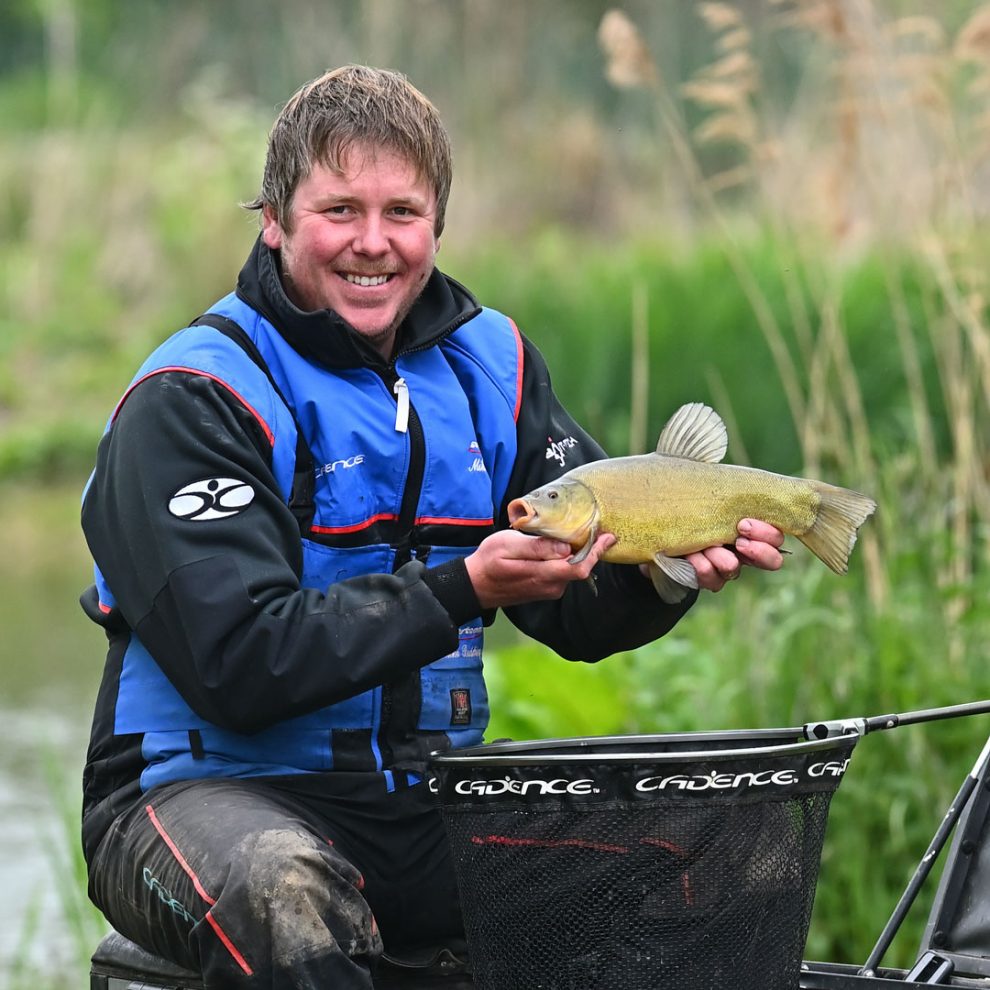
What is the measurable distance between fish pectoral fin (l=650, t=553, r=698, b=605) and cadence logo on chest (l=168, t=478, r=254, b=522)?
0.59 m

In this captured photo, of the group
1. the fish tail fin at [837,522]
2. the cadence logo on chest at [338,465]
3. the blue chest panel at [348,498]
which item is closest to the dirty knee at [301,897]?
the blue chest panel at [348,498]

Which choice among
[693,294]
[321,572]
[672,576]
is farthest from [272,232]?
[693,294]

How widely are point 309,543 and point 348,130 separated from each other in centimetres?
64

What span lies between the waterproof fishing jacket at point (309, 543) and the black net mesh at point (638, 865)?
1.05 ft

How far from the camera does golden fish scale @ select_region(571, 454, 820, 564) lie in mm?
2553

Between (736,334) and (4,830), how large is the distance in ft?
10.9

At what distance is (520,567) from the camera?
247 centimetres

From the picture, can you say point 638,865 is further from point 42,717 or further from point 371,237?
point 42,717

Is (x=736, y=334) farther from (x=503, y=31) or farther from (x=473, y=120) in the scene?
(x=503, y=31)

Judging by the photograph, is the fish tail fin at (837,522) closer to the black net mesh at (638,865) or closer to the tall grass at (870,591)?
the black net mesh at (638,865)

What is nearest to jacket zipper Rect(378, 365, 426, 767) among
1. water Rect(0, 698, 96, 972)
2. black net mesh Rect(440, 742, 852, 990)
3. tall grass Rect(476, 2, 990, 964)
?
black net mesh Rect(440, 742, 852, 990)

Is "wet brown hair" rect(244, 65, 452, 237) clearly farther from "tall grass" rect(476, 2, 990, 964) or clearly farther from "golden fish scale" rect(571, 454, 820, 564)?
"tall grass" rect(476, 2, 990, 964)

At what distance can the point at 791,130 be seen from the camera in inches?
364

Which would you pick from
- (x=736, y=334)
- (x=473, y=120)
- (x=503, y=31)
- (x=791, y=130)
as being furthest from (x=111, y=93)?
(x=736, y=334)
